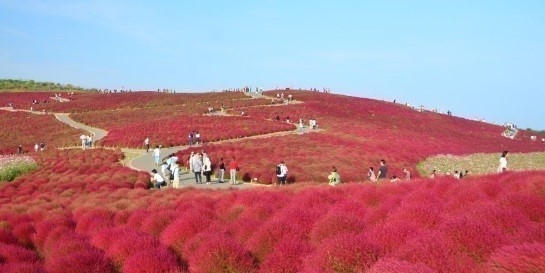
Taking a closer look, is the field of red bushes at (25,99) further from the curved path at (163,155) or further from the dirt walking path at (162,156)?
the dirt walking path at (162,156)

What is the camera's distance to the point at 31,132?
65.3m

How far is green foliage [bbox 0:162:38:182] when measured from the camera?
3278 centimetres

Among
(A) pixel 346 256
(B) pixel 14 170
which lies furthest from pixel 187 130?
(A) pixel 346 256

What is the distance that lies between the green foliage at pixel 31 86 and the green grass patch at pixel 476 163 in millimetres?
99918

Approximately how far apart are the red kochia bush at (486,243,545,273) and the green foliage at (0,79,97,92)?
126m

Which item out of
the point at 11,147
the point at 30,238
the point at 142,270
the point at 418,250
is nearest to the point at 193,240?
the point at 142,270

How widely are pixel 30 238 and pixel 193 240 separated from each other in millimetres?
5457

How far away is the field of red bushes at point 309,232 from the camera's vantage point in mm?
6012

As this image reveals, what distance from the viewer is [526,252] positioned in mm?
4746

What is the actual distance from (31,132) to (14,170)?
34.1 meters

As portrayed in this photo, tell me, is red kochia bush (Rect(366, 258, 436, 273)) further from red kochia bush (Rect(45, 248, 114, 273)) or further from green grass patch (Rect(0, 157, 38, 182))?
green grass patch (Rect(0, 157, 38, 182))

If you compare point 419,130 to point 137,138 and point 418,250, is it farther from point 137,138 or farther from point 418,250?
point 418,250

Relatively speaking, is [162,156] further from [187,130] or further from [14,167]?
[187,130]

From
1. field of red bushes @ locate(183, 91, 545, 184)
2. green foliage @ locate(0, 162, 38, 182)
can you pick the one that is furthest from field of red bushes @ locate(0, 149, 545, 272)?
green foliage @ locate(0, 162, 38, 182)
